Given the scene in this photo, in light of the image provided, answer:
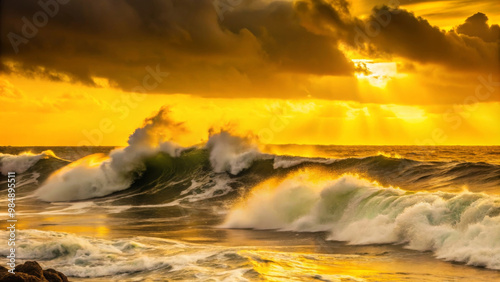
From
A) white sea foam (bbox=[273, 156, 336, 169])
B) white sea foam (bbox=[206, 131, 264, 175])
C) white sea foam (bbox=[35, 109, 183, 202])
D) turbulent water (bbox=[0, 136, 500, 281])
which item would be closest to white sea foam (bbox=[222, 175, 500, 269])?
turbulent water (bbox=[0, 136, 500, 281])

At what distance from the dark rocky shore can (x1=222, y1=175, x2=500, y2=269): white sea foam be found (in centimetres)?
854

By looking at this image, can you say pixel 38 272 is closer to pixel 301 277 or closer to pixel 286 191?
pixel 301 277

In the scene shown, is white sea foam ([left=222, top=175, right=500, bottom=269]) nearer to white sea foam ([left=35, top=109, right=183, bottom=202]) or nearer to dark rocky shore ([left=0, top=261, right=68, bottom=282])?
dark rocky shore ([left=0, top=261, right=68, bottom=282])

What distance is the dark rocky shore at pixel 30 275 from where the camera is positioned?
8938 mm

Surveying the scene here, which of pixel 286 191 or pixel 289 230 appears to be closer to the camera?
pixel 289 230

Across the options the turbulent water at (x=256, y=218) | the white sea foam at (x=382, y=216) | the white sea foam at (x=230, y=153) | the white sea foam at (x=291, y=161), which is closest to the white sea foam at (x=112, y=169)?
the turbulent water at (x=256, y=218)

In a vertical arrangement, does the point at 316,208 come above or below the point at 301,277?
above

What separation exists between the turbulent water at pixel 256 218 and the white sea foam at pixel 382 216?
0.04 meters

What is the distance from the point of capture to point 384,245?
1570 cm

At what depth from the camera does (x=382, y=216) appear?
57.5 ft

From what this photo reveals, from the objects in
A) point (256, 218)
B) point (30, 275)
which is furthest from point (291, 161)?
point (30, 275)

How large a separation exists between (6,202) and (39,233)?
14.8m

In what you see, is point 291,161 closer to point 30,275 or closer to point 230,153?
point 230,153

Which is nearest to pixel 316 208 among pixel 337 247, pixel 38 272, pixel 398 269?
pixel 337 247
